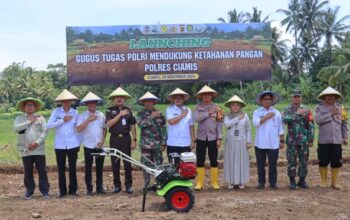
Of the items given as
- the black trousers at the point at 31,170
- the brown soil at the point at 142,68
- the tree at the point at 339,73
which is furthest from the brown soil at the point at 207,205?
the tree at the point at 339,73

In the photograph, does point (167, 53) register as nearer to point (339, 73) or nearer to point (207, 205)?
point (207, 205)

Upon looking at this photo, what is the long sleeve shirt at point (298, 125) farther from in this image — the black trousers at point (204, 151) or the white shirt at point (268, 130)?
the black trousers at point (204, 151)

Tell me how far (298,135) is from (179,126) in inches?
75.7

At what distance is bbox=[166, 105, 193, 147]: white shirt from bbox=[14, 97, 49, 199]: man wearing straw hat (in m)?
1.90

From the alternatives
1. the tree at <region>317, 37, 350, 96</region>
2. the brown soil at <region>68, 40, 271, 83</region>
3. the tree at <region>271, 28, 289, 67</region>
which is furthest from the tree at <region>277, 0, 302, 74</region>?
the brown soil at <region>68, 40, 271, 83</region>

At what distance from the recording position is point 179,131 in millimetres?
7453

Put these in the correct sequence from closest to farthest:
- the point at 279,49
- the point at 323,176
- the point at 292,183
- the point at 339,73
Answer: the point at 292,183, the point at 323,176, the point at 339,73, the point at 279,49

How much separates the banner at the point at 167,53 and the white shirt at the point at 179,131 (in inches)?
292

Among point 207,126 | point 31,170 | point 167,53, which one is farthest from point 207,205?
point 167,53

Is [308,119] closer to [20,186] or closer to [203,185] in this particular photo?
[203,185]

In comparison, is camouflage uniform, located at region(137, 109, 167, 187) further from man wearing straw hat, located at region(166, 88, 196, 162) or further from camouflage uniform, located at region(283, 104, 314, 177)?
camouflage uniform, located at region(283, 104, 314, 177)

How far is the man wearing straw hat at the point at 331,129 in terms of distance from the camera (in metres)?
7.75

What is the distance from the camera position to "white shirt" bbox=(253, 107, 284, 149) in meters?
7.68

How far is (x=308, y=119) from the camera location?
7.73 metres
